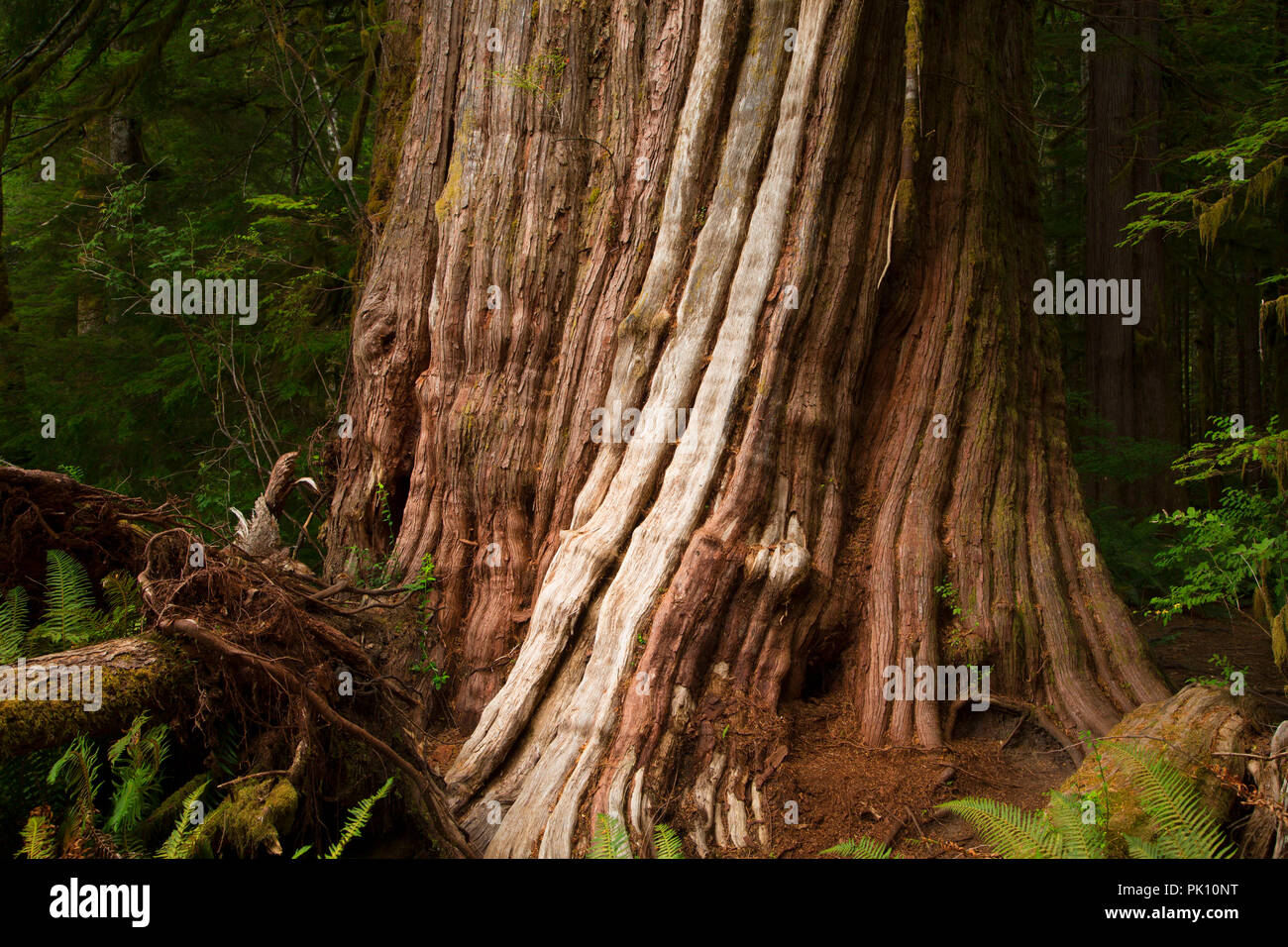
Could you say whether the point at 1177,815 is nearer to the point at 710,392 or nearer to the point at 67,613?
the point at 710,392

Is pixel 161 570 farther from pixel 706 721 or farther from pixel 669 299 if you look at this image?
pixel 669 299

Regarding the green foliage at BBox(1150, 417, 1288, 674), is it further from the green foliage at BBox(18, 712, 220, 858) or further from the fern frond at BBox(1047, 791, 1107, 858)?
the green foliage at BBox(18, 712, 220, 858)

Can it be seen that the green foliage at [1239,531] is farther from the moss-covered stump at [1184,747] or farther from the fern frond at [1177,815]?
the fern frond at [1177,815]

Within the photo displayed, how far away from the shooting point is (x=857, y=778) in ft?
14.8

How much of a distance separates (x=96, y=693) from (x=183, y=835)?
0.59 metres

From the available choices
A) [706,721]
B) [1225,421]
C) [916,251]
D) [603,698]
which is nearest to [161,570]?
[603,698]

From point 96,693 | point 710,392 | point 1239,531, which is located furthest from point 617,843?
point 1239,531

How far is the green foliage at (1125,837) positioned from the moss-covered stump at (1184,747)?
91mm

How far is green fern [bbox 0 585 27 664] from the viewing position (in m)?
3.11

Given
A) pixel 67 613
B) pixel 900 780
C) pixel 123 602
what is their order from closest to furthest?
pixel 67 613 < pixel 123 602 < pixel 900 780

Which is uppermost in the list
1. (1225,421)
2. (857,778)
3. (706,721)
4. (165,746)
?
(1225,421)

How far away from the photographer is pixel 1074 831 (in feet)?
10.0

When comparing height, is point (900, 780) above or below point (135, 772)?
below

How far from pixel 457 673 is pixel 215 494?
366cm
